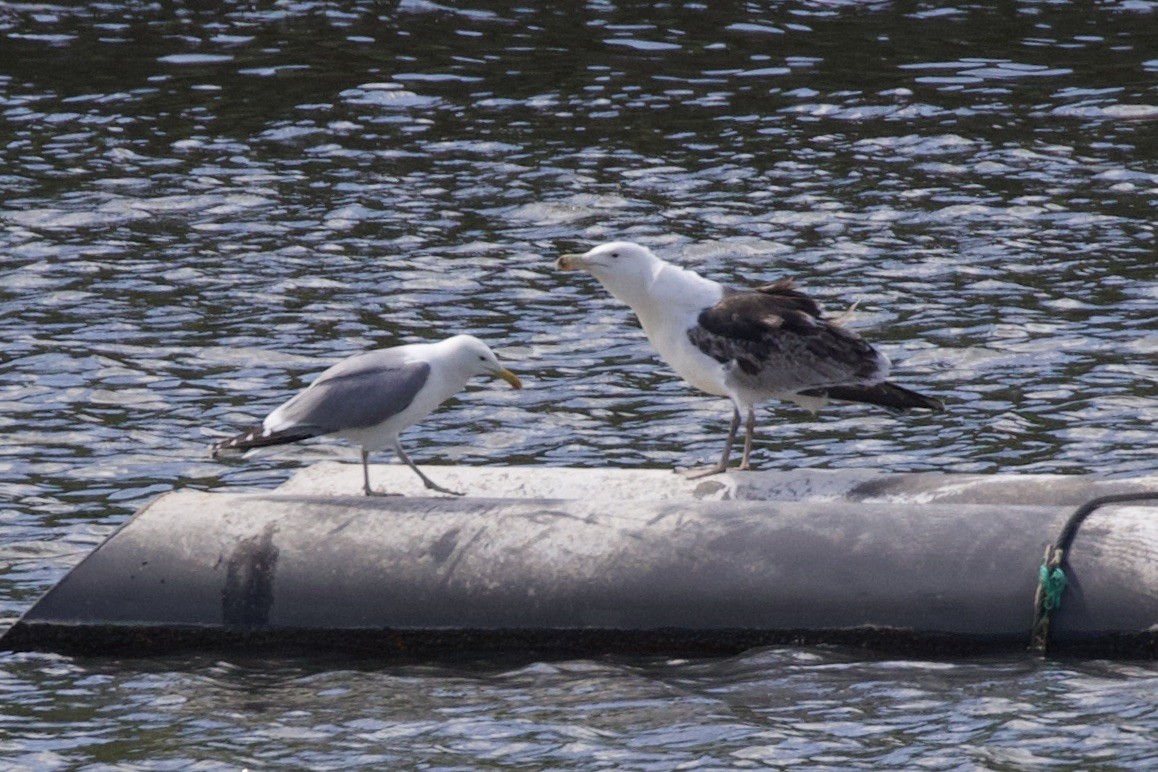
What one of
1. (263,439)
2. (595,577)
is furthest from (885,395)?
(263,439)

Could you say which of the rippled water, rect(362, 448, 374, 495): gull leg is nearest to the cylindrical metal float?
the rippled water

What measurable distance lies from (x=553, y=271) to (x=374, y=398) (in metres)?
5.64

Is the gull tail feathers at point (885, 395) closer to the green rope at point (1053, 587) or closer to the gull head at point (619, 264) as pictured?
the gull head at point (619, 264)

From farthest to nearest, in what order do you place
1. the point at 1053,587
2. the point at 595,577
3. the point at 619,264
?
the point at 619,264 < the point at 595,577 < the point at 1053,587

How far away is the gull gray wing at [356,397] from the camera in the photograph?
8.09m

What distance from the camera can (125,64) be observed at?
61.1 feet

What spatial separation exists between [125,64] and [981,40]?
8141 millimetres

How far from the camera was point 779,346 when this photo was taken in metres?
8.73

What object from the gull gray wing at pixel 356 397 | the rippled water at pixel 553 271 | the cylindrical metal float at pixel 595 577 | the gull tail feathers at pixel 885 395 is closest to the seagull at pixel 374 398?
the gull gray wing at pixel 356 397

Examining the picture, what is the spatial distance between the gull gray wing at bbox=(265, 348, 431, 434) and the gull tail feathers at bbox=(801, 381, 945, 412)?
1890 millimetres

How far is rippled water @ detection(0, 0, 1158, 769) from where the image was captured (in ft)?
23.2

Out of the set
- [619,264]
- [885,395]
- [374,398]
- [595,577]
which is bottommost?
[595,577]

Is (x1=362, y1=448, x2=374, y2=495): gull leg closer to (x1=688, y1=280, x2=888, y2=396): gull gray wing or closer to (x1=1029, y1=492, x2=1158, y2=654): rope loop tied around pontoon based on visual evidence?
(x1=688, y1=280, x2=888, y2=396): gull gray wing

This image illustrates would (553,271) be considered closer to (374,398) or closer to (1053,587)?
(374,398)
